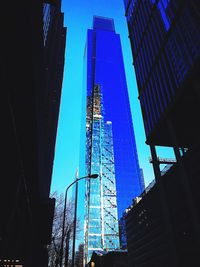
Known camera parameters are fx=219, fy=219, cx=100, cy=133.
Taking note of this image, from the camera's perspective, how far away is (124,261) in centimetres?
3881

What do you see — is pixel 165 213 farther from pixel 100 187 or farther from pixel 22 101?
pixel 100 187

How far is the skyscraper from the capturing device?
85.0 m

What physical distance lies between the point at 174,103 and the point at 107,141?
277 feet

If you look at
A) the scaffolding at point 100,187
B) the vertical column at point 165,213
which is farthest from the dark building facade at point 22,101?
the scaffolding at point 100,187

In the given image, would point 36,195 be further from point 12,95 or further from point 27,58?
point 27,58

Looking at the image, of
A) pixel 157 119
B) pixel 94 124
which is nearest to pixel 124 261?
pixel 157 119

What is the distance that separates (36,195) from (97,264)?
36011 mm

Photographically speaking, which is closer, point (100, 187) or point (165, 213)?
point (165, 213)

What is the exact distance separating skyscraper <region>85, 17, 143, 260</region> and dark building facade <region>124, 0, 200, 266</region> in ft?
168

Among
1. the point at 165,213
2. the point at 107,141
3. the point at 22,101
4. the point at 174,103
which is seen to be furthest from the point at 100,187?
the point at 22,101

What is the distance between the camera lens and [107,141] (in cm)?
10875

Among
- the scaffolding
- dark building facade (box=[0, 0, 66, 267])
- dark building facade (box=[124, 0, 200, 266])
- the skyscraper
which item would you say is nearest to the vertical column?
dark building facade (box=[124, 0, 200, 266])

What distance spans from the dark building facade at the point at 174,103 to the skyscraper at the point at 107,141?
51.3 metres

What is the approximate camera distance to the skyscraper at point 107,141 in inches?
3346
